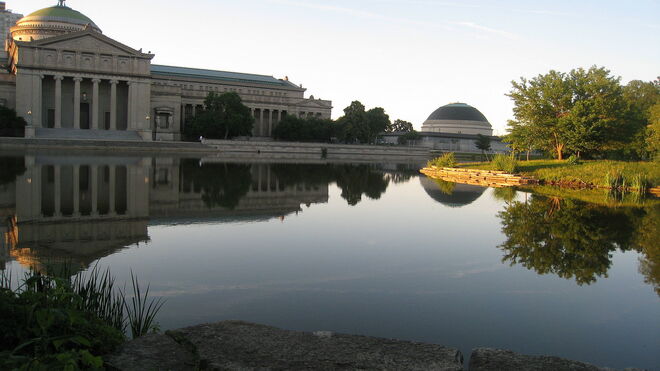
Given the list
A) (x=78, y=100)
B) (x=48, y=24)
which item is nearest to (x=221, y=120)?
(x=78, y=100)

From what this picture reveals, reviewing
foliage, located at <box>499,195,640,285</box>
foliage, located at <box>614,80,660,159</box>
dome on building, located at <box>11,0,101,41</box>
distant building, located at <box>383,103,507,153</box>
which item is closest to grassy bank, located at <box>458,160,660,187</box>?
foliage, located at <box>614,80,660,159</box>

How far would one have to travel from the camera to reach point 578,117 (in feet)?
151

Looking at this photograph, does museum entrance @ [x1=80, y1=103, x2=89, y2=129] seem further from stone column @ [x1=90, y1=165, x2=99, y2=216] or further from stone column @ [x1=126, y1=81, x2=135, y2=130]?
stone column @ [x1=90, y1=165, x2=99, y2=216]

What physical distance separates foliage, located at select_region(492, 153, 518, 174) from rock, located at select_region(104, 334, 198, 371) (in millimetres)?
42130

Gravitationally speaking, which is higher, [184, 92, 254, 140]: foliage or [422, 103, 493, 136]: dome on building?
[422, 103, 493, 136]: dome on building

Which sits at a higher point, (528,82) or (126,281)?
(528,82)

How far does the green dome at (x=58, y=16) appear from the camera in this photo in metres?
99.4

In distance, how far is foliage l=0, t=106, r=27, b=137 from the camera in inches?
2815

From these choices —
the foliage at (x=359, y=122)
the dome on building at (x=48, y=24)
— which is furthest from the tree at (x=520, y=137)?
the dome on building at (x=48, y=24)

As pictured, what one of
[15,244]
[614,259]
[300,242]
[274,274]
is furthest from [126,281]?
[614,259]

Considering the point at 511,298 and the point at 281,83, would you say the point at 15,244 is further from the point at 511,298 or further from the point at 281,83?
the point at 281,83

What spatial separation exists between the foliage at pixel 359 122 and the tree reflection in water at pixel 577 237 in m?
80.0

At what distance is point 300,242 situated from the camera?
45.1 ft

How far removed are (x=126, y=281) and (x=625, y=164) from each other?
43426 mm
